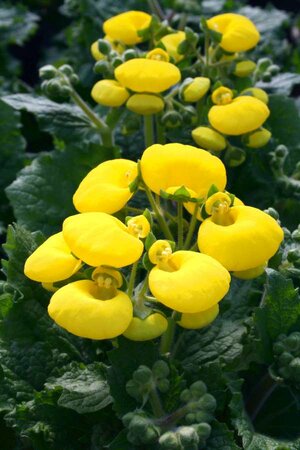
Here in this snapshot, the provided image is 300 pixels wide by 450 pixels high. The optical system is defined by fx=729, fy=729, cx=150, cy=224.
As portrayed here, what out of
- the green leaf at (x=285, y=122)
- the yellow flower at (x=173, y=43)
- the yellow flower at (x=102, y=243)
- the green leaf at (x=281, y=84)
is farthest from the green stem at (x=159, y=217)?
the green leaf at (x=281, y=84)

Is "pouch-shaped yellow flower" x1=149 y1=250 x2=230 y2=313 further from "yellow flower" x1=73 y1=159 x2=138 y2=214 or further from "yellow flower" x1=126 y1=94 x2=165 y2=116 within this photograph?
"yellow flower" x1=126 y1=94 x2=165 y2=116

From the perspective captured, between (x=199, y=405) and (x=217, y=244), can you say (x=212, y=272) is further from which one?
(x=199, y=405)

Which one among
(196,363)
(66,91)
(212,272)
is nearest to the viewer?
(212,272)

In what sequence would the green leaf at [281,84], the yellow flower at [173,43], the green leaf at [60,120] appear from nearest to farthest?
the yellow flower at [173,43] → the green leaf at [60,120] → the green leaf at [281,84]

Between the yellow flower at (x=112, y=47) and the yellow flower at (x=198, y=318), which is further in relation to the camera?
the yellow flower at (x=112, y=47)

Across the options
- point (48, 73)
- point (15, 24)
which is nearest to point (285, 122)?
point (48, 73)

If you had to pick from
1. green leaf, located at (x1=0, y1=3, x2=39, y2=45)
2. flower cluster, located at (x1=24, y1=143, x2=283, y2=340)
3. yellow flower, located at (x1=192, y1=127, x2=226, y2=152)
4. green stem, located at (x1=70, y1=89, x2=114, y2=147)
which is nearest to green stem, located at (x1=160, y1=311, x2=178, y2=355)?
flower cluster, located at (x1=24, y1=143, x2=283, y2=340)

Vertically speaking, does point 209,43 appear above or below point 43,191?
above

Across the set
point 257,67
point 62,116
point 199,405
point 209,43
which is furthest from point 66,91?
Answer: point 199,405

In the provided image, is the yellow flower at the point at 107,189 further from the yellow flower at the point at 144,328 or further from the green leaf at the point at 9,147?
the green leaf at the point at 9,147
